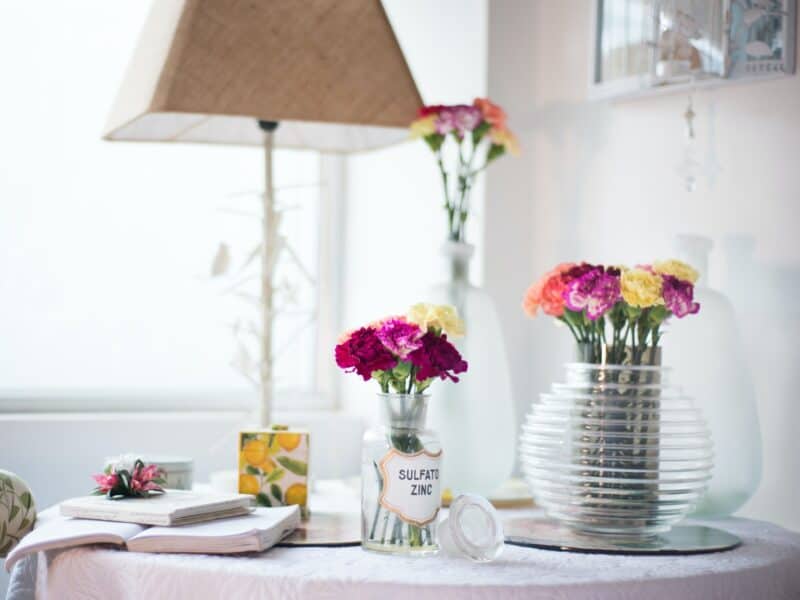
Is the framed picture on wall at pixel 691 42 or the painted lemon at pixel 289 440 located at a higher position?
the framed picture on wall at pixel 691 42

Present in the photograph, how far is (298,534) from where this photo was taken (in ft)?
4.17

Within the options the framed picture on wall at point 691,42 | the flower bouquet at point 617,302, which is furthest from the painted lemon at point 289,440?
the framed picture on wall at point 691,42

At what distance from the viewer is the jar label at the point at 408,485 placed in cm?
118

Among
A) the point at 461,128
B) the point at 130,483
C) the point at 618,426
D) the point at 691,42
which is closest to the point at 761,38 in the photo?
the point at 691,42

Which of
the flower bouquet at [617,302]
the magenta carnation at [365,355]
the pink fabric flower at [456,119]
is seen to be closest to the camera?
the magenta carnation at [365,355]

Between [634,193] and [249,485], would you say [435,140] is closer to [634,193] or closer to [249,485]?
[634,193]

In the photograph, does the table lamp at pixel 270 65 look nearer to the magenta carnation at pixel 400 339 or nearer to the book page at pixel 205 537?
the magenta carnation at pixel 400 339

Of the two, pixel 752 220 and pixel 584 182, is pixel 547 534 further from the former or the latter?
pixel 584 182

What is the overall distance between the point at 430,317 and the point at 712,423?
19.1 inches

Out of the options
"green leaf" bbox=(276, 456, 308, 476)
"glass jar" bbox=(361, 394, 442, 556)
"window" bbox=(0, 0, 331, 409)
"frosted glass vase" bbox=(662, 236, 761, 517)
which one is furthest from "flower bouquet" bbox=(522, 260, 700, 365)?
"window" bbox=(0, 0, 331, 409)

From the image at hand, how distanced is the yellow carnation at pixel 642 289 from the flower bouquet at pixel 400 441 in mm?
225

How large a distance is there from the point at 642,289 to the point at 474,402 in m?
0.39

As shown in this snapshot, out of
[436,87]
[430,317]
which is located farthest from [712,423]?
[436,87]

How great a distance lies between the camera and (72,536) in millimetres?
1125
